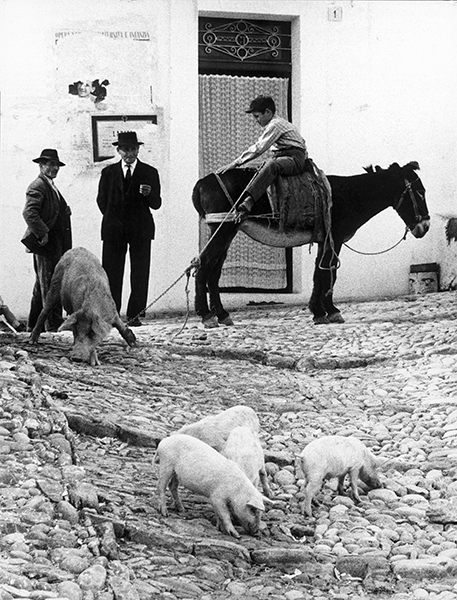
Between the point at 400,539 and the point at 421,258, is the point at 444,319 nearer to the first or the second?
the point at 421,258

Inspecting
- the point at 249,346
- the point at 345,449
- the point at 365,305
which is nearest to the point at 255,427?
the point at 345,449

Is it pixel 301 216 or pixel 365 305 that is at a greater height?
pixel 301 216

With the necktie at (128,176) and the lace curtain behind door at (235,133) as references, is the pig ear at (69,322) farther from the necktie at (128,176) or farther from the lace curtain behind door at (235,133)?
the lace curtain behind door at (235,133)

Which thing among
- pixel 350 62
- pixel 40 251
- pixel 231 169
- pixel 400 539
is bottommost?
pixel 400 539

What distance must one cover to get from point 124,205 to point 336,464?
7.56 meters

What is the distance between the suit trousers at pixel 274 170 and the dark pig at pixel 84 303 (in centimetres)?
241

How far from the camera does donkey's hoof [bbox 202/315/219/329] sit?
481 inches

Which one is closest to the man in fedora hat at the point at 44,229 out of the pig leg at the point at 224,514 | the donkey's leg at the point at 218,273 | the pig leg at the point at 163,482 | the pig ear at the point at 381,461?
the donkey's leg at the point at 218,273

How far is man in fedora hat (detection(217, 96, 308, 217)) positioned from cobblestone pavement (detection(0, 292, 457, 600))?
1595mm

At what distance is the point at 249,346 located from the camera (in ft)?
35.7

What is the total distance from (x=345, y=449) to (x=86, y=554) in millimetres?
1851

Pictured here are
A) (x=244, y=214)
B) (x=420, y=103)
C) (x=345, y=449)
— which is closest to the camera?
(x=345, y=449)

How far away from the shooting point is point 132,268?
13.5m

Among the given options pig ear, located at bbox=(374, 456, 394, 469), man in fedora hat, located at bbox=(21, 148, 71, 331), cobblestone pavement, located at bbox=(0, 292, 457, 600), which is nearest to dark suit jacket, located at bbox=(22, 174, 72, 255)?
man in fedora hat, located at bbox=(21, 148, 71, 331)
